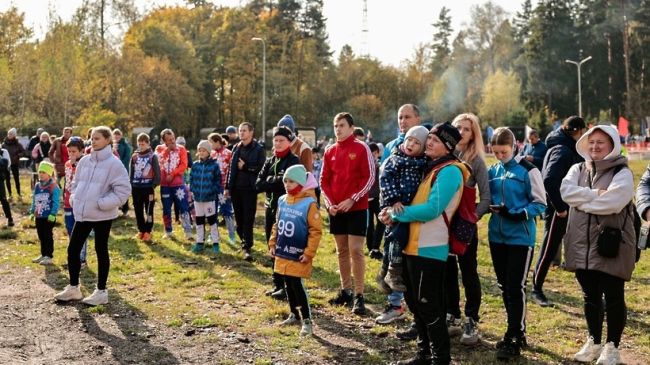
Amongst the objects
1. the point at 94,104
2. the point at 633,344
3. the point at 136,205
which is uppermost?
the point at 94,104

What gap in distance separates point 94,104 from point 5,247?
28.5 m

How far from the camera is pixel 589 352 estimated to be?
566 cm

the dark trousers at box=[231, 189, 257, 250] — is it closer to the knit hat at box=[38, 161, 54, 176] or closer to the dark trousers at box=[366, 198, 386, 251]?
the dark trousers at box=[366, 198, 386, 251]

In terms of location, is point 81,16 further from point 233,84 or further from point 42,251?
point 42,251

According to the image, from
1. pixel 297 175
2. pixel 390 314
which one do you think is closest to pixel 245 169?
pixel 297 175

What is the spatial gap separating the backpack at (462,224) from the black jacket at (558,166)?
9.39 feet

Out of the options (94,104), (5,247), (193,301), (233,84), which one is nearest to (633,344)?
(193,301)

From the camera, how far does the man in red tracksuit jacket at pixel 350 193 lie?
707cm

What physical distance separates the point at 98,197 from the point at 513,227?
176 inches

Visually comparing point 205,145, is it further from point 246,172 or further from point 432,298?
point 432,298

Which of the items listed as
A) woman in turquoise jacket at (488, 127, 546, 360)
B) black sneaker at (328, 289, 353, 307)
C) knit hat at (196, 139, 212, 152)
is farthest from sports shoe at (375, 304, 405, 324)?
knit hat at (196, 139, 212, 152)

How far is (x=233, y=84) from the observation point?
58438 mm

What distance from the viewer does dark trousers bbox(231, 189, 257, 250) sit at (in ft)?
32.4

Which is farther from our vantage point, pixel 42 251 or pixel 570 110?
pixel 570 110
